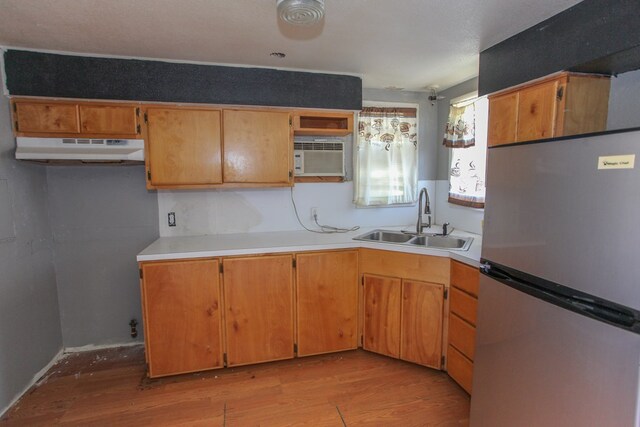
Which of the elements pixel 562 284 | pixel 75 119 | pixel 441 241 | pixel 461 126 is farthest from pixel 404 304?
pixel 75 119

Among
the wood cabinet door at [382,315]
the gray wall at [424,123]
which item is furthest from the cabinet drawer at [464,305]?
the gray wall at [424,123]

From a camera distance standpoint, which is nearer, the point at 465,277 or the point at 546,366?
the point at 546,366

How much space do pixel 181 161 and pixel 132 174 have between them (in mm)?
538

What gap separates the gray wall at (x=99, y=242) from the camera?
8.39ft

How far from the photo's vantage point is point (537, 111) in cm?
185

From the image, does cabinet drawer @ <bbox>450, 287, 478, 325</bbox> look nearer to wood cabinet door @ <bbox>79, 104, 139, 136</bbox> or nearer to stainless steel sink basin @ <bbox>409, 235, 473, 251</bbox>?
stainless steel sink basin @ <bbox>409, 235, 473, 251</bbox>

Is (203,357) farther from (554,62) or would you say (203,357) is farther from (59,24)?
(554,62)

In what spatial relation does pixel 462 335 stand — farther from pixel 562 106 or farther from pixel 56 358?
pixel 56 358

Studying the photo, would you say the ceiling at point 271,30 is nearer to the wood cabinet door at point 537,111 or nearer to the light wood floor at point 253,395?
the wood cabinet door at point 537,111

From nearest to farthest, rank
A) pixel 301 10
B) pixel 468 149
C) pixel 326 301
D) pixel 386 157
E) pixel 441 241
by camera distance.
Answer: pixel 301 10
pixel 326 301
pixel 441 241
pixel 468 149
pixel 386 157

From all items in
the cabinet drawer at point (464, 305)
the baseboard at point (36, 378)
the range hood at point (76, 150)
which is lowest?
the baseboard at point (36, 378)

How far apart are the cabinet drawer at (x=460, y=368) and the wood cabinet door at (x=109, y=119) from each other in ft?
8.95

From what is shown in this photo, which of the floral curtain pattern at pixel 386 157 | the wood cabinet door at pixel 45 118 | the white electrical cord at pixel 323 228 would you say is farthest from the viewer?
the floral curtain pattern at pixel 386 157

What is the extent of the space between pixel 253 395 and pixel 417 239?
1730 mm
